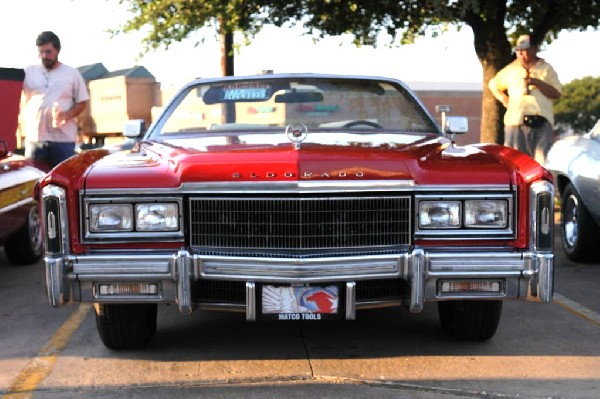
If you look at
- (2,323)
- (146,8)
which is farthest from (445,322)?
(146,8)

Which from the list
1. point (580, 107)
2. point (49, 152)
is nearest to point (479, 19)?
point (49, 152)

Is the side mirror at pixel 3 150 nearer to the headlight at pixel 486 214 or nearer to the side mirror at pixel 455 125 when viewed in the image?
the side mirror at pixel 455 125

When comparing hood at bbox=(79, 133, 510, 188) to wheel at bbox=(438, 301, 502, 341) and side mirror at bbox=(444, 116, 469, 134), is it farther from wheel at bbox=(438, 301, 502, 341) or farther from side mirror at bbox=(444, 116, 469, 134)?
side mirror at bbox=(444, 116, 469, 134)

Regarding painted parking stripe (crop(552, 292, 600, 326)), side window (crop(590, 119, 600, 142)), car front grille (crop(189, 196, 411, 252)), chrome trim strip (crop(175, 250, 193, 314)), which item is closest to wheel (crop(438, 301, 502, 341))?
car front grille (crop(189, 196, 411, 252))

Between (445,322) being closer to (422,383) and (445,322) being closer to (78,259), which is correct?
(422,383)

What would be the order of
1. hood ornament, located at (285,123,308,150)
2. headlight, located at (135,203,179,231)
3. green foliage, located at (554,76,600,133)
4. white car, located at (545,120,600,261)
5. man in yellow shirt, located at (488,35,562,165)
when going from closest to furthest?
headlight, located at (135,203,179,231) < hood ornament, located at (285,123,308,150) < white car, located at (545,120,600,261) < man in yellow shirt, located at (488,35,562,165) < green foliage, located at (554,76,600,133)

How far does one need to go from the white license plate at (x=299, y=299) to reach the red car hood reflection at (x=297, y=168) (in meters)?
0.53

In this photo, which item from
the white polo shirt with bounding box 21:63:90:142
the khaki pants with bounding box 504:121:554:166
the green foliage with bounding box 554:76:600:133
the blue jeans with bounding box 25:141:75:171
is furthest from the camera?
the green foliage with bounding box 554:76:600:133

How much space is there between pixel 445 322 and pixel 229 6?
10.2m

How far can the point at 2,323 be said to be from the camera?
5523 mm

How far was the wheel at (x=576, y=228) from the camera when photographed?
7.39 meters

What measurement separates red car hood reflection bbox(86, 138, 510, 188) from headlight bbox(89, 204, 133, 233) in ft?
0.38

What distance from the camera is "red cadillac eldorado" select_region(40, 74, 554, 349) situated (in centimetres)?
400

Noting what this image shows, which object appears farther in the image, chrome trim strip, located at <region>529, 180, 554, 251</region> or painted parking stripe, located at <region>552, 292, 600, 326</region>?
painted parking stripe, located at <region>552, 292, 600, 326</region>
